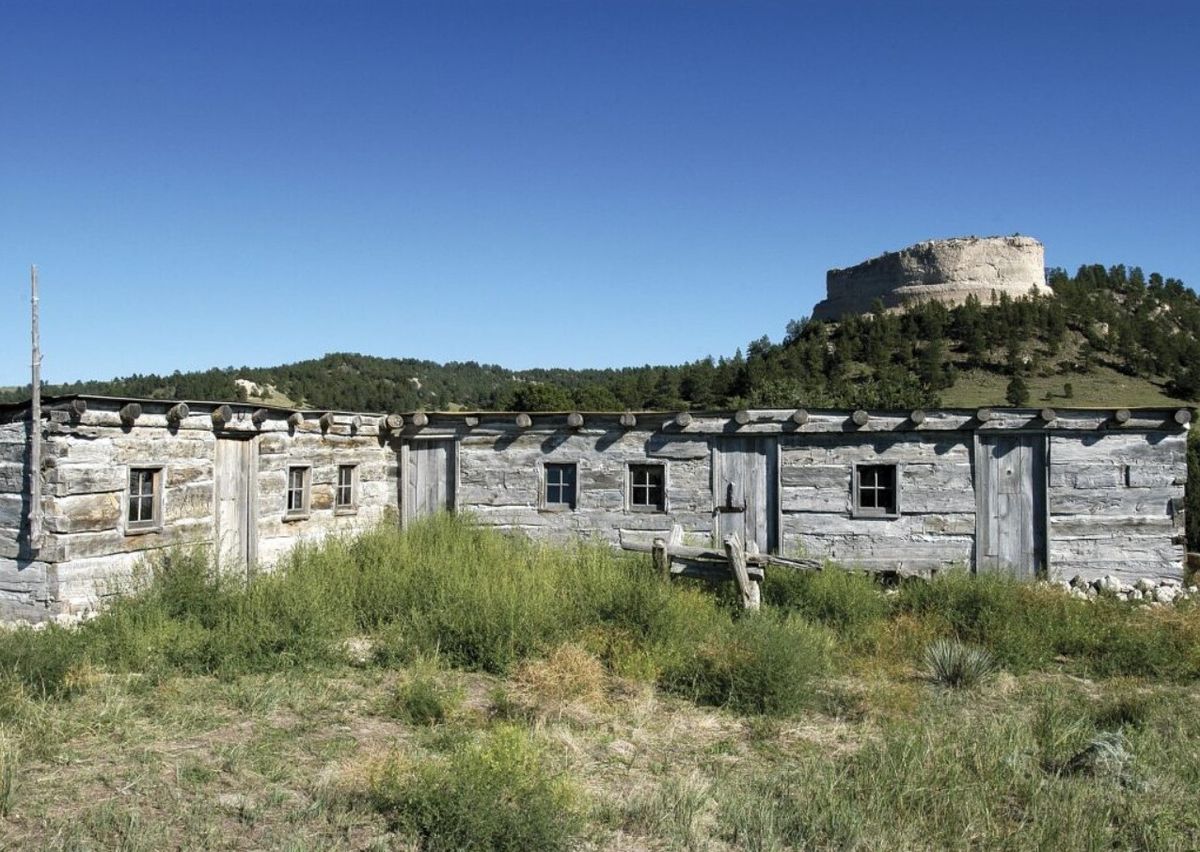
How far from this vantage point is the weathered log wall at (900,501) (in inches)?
521

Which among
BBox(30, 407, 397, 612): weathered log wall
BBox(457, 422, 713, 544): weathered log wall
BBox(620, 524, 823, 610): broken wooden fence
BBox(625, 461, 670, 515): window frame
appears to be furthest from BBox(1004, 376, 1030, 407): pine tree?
BBox(30, 407, 397, 612): weathered log wall

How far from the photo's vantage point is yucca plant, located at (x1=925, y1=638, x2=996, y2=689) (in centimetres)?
838

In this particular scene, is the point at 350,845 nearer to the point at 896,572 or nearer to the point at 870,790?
the point at 870,790

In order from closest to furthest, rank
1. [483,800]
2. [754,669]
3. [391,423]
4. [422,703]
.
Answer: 1. [483,800]
2. [422,703]
3. [754,669]
4. [391,423]

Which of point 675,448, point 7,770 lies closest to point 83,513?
point 7,770

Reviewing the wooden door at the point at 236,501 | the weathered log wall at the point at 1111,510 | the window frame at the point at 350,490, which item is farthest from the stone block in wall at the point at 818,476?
the wooden door at the point at 236,501

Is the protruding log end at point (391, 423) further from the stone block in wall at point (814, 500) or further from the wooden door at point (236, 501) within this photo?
the stone block in wall at point (814, 500)

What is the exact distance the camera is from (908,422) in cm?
1312

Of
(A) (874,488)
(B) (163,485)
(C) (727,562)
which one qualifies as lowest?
(C) (727,562)

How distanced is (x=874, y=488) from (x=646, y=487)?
11.7ft

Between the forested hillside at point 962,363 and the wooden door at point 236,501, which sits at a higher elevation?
the forested hillside at point 962,363

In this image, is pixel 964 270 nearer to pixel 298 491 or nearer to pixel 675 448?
pixel 675 448

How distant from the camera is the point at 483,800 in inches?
201

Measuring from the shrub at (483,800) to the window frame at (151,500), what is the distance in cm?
642
